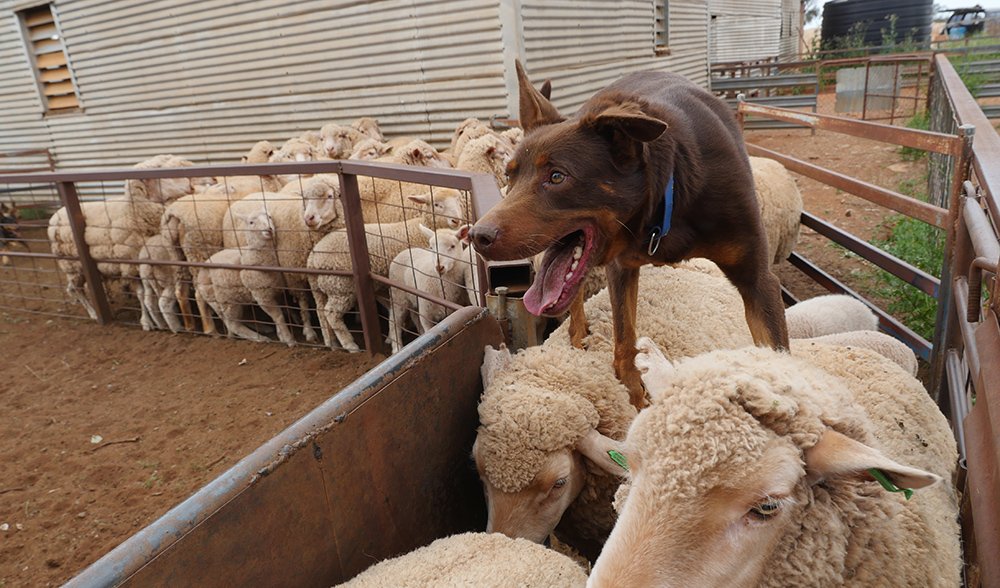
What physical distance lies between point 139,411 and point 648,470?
5.36m

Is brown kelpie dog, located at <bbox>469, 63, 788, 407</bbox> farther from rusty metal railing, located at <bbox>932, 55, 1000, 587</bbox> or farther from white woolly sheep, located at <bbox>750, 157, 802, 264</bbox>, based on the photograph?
white woolly sheep, located at <bbox>750, 157, 802, 264</bbox>

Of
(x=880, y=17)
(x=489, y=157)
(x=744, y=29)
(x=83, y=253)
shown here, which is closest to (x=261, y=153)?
(x=83, y=253)

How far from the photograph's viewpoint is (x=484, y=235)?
2.08 meters

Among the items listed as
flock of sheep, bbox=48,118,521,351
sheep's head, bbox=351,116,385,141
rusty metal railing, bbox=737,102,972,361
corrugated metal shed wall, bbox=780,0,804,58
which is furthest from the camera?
corrugated metal shed wall, bbox=780,0,804,58

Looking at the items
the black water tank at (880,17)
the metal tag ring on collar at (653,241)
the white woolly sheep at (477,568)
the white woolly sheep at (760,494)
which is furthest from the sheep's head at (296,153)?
the black water tank at (880,17)

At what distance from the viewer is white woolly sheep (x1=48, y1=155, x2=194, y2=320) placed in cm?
763

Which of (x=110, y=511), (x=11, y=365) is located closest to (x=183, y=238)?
(x=11, y=365)

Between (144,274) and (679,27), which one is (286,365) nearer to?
(144,274)

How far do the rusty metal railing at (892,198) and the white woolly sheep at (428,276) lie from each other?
10.3 ft

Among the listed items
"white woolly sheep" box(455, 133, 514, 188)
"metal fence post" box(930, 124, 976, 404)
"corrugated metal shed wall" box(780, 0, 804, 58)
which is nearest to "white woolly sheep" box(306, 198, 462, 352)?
"white woolly sheep" box(455, 133, 514, 188)

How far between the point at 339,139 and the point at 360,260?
586 centimetres

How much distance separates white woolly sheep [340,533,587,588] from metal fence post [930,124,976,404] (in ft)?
7.92

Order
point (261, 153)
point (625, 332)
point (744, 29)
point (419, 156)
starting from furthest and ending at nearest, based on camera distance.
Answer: point (744, 29)
point (261, 153)
point (419, 156)
point (625, 332)

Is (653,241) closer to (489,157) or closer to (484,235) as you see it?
(484,235)
